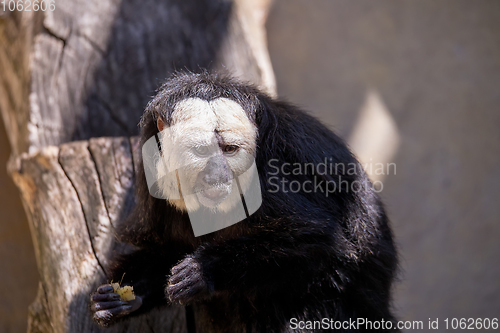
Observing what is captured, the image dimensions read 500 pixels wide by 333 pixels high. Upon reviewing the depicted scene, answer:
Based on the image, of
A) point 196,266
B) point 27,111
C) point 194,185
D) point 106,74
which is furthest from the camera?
point 106,74

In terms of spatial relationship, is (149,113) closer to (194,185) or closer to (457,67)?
(194,185)

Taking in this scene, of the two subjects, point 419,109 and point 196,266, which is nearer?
point 196,266

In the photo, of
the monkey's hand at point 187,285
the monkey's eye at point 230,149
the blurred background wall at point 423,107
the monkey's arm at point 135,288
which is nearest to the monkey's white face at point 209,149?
the monkey's eye at point 230,149

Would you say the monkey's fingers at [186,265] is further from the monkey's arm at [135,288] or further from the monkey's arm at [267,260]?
the monkey's arm at [135,288]

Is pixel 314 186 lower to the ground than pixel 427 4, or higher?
lower

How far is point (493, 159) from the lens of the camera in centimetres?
611

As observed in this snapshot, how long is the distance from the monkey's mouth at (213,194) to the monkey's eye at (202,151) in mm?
202

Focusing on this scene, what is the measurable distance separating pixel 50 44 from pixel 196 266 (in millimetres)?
2934

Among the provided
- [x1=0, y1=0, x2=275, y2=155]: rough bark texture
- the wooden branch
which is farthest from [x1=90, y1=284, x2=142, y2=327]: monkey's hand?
[x1=0, y1=0, x2=275, y2=155]: rough bark texture

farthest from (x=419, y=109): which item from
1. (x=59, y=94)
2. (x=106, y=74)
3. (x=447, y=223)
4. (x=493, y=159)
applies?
(x=59, y=94)

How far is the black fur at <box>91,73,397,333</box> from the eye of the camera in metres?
2.56

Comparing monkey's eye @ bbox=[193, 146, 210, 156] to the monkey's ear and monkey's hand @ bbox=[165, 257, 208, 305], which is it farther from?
monkey's hand @ bbox=[165, 257, 208, 305]

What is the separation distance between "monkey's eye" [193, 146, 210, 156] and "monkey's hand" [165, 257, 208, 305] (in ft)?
2.05

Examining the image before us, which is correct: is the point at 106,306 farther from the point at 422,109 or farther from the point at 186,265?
the point at 422,109
